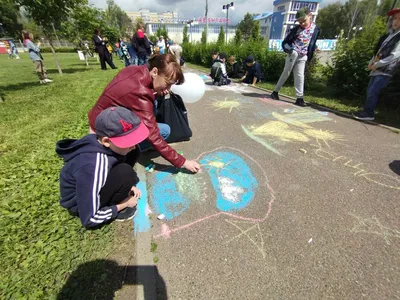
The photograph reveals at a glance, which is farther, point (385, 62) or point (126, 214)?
point (385, 62)

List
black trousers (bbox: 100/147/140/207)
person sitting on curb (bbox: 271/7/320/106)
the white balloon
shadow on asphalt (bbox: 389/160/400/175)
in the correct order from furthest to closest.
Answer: person sitting on curb (bbox: 271/7/320/106) < the white balloon < shadow on asphalt (bbox: 389/160/400/175) < black trousers (bbox: 100/147/140/207)

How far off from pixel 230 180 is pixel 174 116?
139 cm

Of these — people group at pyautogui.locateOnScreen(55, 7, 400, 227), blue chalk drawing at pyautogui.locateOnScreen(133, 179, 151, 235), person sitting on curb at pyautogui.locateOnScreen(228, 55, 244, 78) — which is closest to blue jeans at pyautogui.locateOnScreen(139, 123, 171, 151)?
people group at pyautogui.locateOnScreen(55, 7, 400, 227)

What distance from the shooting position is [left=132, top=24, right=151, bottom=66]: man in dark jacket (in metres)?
8.59

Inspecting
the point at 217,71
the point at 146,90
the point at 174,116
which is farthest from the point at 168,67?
the point at 217,71

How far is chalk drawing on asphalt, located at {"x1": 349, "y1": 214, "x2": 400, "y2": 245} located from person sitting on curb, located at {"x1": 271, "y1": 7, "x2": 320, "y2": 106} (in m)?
4.03

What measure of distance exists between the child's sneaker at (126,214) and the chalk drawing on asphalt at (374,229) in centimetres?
215

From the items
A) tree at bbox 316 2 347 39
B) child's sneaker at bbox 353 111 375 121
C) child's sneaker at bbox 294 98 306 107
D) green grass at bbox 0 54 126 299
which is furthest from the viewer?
tree at bbox 316 2 347 39

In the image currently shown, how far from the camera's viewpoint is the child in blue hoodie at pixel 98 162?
5.21 feet

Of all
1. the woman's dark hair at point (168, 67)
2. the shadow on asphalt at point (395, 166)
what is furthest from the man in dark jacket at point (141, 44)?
the shadow on asphalt at point (395, 166)

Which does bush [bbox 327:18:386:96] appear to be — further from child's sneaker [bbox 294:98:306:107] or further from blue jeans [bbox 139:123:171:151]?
blue jeans [bbox 139:123:171:151]

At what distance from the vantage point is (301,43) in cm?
522

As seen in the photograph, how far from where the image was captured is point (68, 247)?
5.95 feet

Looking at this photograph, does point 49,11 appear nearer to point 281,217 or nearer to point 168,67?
point 168,67
